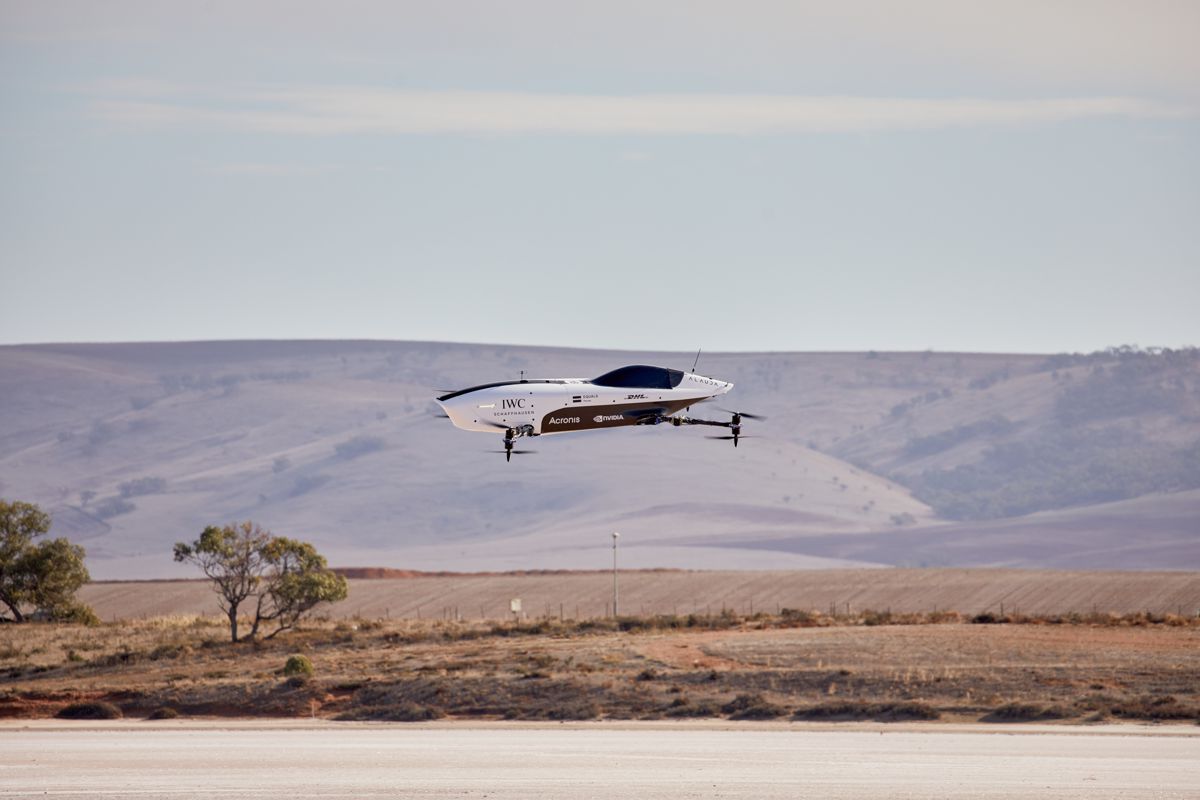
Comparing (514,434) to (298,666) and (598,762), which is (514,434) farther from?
(298,666)

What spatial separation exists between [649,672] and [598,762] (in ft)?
78.2

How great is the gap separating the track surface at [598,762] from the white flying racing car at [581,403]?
2340cm

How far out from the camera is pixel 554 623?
128m

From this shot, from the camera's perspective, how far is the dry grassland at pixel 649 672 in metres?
91.6

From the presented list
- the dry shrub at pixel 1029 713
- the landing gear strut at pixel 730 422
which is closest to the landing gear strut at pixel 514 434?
the landing gear strut at pixel 730 422

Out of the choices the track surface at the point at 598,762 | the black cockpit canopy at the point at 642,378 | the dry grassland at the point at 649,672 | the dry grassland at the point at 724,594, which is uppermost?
the black cockpit canopy at the point at 642,378

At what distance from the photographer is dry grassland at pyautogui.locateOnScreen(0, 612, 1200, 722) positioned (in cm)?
9162

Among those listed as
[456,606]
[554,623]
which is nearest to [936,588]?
[456,606]

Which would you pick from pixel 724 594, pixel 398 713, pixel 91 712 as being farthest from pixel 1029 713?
pixel 724 594

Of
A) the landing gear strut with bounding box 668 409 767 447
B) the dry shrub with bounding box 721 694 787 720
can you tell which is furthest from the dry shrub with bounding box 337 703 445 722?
the landing gear strut with bounding box 668 409 767 447

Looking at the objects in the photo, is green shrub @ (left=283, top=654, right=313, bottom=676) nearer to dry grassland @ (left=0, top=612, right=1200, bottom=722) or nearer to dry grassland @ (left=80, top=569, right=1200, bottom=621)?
dry grassland @ (left=0, top=612, right=1200, bottom=722)

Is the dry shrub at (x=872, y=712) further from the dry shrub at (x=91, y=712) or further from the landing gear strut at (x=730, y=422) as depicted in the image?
the landing gear strut at (x=730, y=422)

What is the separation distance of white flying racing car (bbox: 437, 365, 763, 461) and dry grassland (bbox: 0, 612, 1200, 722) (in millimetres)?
45473

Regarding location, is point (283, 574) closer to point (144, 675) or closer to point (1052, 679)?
point (144, 675)
